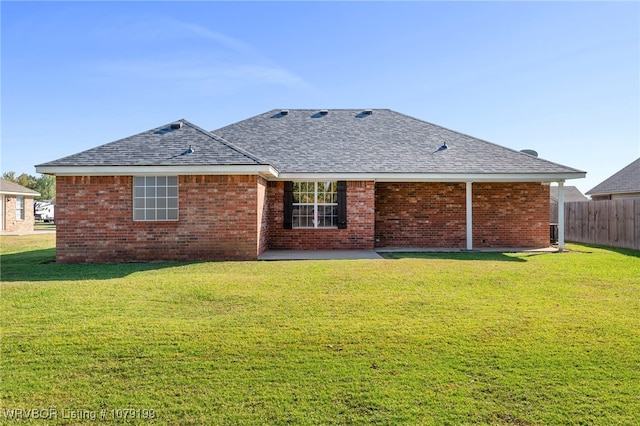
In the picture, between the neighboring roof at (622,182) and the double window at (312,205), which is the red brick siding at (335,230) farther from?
the neighboring roof at (622,182)

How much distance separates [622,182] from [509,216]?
39.5ft

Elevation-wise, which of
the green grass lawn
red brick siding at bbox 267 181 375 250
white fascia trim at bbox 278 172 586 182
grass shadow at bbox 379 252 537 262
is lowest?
the green grass lawn

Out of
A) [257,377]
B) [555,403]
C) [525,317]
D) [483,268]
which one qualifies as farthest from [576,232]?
[257,377]

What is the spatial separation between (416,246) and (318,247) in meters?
3.75

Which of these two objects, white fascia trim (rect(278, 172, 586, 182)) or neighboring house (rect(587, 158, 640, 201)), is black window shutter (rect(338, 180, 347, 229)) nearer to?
white fascia trim (rect(278, 172, 586, 182))

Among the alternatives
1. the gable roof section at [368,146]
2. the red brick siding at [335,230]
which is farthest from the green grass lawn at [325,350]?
the gable roof section at [368,146]

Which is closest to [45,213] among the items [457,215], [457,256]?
[457,215]

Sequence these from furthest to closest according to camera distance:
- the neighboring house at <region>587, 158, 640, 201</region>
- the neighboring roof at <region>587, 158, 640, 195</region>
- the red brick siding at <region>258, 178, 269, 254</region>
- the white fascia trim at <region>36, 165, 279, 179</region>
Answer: the neighboring roof at <region>587, 158, 640, 195</region> < the neighboring house at <region>587, 158, 640, 201</region> < the red brick siding at <region>258, 178, 269, 254</region> < the white fascia trim at <region>36, 165, 279, 179</region>

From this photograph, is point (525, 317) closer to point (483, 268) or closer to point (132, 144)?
point (483, 268)

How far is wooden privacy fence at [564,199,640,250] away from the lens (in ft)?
50.8

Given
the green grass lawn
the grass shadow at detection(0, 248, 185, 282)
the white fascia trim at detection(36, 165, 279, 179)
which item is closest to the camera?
the green grass lawn

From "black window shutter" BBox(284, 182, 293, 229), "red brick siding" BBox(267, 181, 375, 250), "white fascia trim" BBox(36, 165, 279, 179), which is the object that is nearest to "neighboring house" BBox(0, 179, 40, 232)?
"white fascia trim" BBox(36, 165, 279, 179)

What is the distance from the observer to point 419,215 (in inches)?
586

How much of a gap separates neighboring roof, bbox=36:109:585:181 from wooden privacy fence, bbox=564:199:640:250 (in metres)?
4.18
